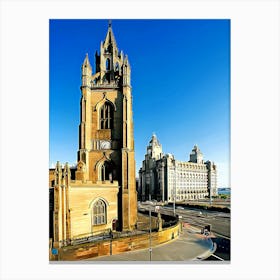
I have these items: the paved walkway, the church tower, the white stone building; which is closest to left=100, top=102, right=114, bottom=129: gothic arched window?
the church tower

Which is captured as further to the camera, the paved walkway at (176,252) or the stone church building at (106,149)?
the stone church building at (106,149)

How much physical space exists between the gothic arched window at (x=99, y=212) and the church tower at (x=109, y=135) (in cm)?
144

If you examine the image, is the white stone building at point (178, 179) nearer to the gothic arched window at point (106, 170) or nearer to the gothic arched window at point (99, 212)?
the gothic arched window at point (106, 170)

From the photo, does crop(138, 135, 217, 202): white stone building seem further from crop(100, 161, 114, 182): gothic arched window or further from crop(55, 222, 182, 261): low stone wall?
crop(55, 222, 182, 261): low stone wall

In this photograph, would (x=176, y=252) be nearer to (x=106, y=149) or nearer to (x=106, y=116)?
(x=106, y=149)

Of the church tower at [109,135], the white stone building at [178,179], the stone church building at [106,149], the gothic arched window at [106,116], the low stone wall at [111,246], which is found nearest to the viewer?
the low stone wall at [111,246]

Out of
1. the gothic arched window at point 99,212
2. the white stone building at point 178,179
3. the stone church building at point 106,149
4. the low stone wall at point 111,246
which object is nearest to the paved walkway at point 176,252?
the low stone wall at point 111,246

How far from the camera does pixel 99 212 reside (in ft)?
45.8

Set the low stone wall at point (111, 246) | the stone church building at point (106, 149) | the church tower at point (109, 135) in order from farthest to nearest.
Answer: the church tower at point (109, 135) < the stone church building at point (106, 149) < the low stone wall at point (111, 246)

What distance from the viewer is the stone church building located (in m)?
13.6

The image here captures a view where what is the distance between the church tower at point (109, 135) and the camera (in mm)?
15484
